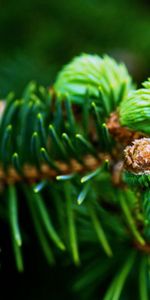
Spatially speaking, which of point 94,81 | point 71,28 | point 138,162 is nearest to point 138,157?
point 138,162

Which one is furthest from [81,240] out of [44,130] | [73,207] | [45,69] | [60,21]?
[60,21]

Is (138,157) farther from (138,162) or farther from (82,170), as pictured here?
(82,170)

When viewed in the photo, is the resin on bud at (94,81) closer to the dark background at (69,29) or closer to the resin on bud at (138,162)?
the resin on bud at (138,162)

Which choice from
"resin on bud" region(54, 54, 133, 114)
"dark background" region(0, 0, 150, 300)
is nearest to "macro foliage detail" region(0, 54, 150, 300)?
"resin on bud" region(54, 54, 133, 114)

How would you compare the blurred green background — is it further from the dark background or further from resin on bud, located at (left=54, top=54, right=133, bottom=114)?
resin on bud, located at (left=54, top=54, right=133, bottom=114)

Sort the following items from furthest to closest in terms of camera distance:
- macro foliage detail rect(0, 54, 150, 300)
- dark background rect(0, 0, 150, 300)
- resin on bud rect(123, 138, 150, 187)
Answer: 1. dark background rect(0, 0, 150, 300)
2. macro foliage detail rect(0, 54, 150, 300)
3. resin on bud rect(123, 138, 150, 187)

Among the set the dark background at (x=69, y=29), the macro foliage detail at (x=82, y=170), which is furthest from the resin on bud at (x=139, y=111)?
the dark background at (x=69, y=29)
